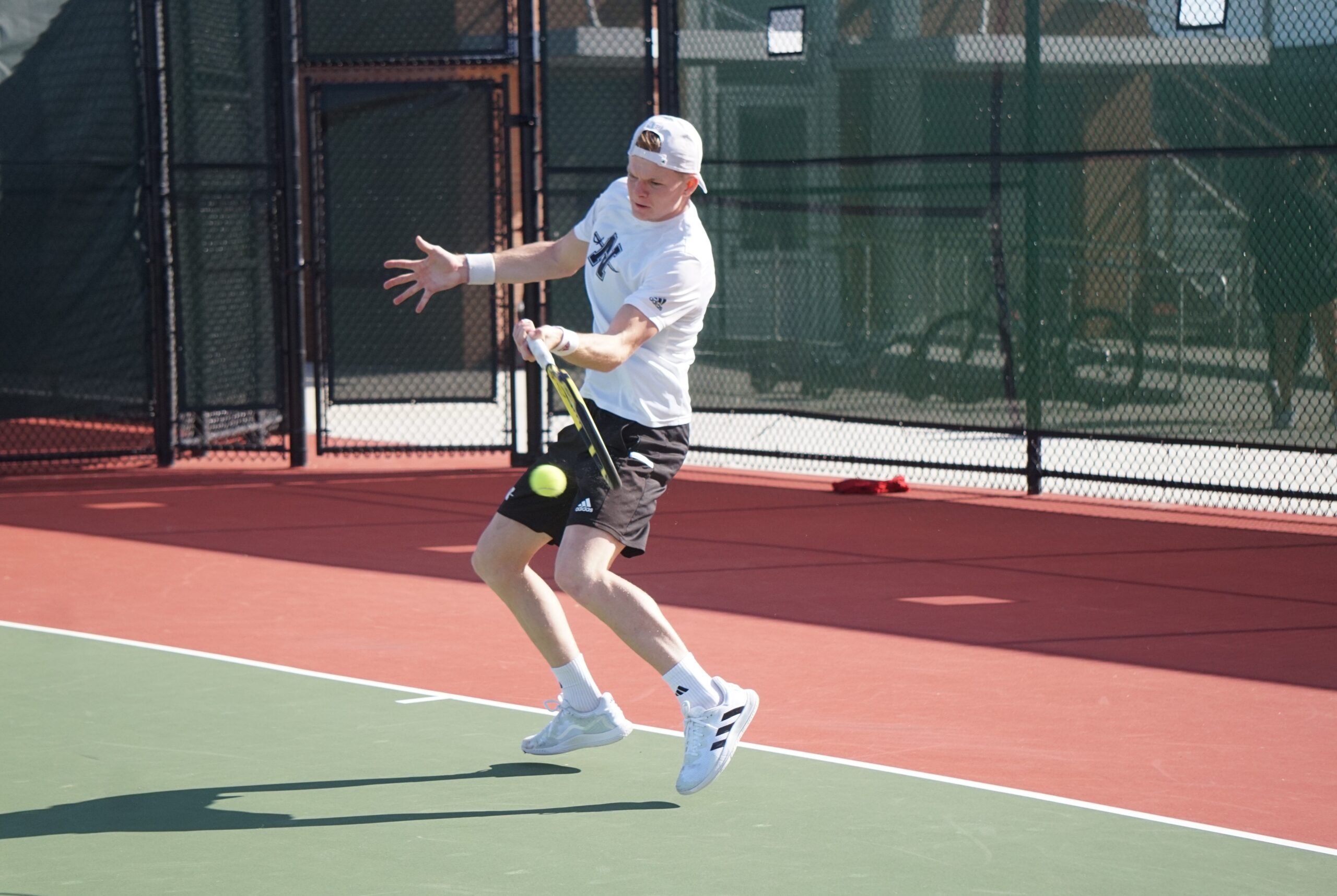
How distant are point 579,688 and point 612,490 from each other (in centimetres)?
67

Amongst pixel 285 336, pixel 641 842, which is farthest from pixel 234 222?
pixel 641 842

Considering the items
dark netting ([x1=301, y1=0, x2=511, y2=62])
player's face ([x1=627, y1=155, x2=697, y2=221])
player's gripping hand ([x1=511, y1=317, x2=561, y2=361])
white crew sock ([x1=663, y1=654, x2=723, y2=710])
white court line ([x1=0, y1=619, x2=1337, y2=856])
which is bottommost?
white court line ([x1=0, y1=619, x2=1337, y2=856])

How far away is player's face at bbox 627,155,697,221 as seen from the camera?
4773 millimetres

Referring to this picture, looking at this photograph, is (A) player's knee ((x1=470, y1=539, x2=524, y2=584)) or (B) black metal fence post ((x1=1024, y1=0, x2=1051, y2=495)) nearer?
(A) player's knee ((x1=470, y1=539, x2=524, y2=584))

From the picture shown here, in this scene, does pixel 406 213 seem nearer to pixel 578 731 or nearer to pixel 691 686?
pixel 578 731

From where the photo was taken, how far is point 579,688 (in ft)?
17.2

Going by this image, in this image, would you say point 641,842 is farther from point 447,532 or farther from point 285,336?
point 285,336

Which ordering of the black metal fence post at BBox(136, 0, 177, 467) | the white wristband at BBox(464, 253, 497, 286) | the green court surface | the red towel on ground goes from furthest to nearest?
1. the black metal fence post at BBox(136, 0, 177, 467)
2. the red towel on ground
3. the white wristband at BBox(464, 253, 497, 286)
4. the green court surface

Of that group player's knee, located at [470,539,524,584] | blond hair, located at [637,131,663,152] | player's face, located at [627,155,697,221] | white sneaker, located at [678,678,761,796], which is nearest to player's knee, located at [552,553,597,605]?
player's knee, located at [470,539,524,584]

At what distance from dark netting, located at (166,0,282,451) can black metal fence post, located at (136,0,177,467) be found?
142 millimetres

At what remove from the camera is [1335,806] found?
4742 mm

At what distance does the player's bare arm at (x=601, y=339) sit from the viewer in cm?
438

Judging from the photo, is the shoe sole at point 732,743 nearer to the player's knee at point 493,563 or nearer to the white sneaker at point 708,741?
the white sneaker at point 708,741

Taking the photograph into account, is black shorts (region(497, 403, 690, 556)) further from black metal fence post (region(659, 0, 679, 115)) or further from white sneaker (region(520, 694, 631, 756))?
black metal fence post (region(659, 0, 679, 115))
